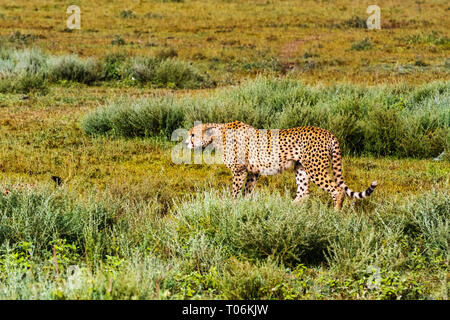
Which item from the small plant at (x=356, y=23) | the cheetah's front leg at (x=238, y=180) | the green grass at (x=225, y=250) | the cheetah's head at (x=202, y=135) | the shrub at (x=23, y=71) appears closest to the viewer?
the green grass at (x=225, y=250)

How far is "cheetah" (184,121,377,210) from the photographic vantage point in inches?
260

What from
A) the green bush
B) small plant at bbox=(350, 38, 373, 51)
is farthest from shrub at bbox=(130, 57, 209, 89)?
small plant at bbox=(350, 38, 373, 51)

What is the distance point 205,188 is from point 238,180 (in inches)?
45.9

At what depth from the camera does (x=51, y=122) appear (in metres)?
11.8

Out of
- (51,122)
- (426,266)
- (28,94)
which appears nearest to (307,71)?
(28,94)

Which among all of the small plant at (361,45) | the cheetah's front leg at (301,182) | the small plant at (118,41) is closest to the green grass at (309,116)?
the cheetah's front leg at (301,182)

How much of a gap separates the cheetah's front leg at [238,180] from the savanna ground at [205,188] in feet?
0.90

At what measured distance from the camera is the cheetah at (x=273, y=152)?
21.7 feet

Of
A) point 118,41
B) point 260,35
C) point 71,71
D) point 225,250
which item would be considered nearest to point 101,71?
point 71,71

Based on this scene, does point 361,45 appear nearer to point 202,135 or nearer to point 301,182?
point 301,182

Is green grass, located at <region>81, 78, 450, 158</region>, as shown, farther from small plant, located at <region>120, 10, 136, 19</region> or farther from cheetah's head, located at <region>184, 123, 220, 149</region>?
small plant, located at <region>120, 10, 136, 19</region>

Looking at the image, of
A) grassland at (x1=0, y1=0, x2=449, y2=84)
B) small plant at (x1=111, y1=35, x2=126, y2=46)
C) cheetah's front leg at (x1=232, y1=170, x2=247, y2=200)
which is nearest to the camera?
cheetah's front leg at (x1=232, y1=170, x2=247, y2=200)

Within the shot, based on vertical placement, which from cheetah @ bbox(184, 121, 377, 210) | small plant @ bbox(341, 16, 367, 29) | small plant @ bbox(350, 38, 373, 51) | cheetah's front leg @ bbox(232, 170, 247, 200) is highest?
small plant @ bbox(341, 16, 367, 29)

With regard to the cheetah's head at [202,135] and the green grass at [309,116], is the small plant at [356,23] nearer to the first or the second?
the green grass at [309,116]
